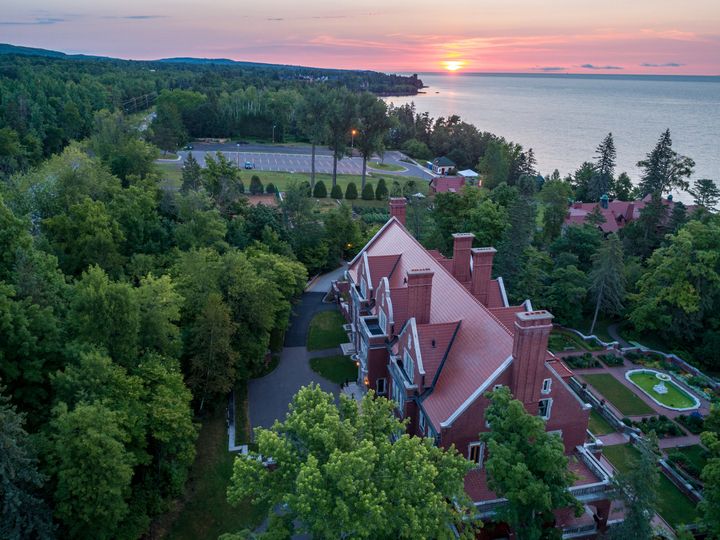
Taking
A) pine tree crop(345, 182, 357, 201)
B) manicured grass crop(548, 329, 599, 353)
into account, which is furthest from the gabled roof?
pine tree crop(345, 182, 357, 201)

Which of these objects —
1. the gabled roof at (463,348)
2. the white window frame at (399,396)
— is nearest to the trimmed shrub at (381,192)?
the gabled roof at (463,348)

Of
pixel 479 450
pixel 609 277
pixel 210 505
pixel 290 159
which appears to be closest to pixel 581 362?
pixel 609 277

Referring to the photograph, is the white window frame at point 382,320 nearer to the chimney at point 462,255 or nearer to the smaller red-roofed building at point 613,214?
the chimney at point 462,255

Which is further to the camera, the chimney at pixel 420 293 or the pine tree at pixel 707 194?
the pine tree at pixel 707 194

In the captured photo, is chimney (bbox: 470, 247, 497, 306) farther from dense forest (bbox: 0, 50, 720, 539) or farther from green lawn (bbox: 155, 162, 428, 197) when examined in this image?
green lawn (bbox: 155, 162, 428, 197)

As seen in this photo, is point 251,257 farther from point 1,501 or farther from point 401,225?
point 1,501

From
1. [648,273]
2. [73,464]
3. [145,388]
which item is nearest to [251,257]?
[145,388]
